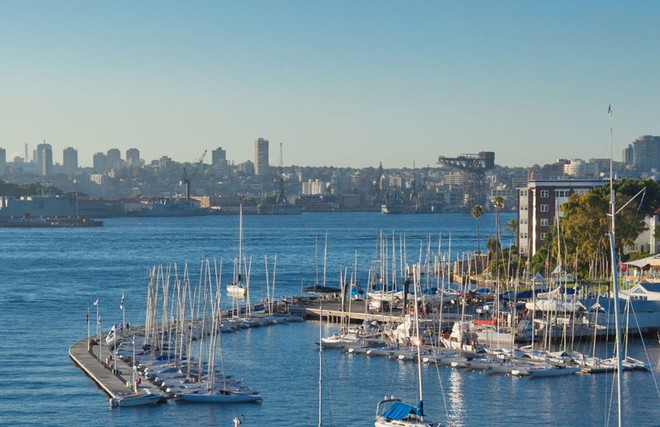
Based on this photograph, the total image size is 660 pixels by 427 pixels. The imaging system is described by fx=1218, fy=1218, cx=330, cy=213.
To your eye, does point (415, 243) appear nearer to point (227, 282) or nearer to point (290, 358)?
point (227, 282)

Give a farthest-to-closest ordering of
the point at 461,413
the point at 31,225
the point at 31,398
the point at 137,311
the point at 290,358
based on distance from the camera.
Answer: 1. the point at 31,225
2. the point at 137,311
3. the point at 290,358
4. the point at 31,398
5. the point at 461,413

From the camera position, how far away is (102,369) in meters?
38.3

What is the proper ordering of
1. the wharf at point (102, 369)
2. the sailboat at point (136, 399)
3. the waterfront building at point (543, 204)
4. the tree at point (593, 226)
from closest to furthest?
the sailboat at point (136, 399)
the wharf at point (102, 369)
the tree at point (593, 226)
the waterfront building at point (543, 204)

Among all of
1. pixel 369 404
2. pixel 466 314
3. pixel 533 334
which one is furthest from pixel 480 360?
pixel 466 314

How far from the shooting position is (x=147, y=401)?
109 feet

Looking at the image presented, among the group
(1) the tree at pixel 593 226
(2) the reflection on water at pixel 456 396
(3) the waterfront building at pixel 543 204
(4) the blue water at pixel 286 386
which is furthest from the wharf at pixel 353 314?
(3) the waterfront building at pixel 543 204

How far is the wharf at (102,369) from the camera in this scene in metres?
35.0

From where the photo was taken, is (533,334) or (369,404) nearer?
(369,404)

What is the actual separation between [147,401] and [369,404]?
20.1 ft

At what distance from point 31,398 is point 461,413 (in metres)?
12.4

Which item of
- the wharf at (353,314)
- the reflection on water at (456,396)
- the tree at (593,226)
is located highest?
the tree at (593,226)

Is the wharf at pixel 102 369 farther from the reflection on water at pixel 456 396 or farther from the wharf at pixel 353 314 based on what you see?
the wharf at pixel 353 314

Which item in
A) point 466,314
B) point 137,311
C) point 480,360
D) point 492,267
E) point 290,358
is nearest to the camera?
point 480,360

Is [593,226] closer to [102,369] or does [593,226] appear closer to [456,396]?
[456,396]
